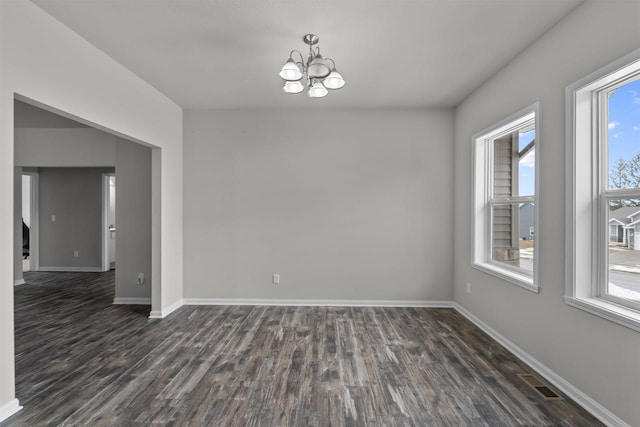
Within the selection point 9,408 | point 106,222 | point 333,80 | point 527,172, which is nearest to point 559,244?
point 527,172

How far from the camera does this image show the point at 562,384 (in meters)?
2.36

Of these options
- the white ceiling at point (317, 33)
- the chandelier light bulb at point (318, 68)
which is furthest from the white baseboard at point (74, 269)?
the chandelier light bulb at point (318, 68)

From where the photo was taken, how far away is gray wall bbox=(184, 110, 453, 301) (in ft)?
14.6

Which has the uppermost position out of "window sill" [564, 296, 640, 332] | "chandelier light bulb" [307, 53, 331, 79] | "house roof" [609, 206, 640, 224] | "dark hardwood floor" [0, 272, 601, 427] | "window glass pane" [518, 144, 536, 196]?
"chandelier light bulb" [307, 53, 331, 79]

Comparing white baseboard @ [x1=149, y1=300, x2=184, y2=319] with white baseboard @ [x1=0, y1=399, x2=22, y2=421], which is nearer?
white baseboard @ [x1=0, y1=399, x2=22, y2=421]

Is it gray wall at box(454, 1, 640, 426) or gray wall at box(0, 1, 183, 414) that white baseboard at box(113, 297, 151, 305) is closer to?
gray wall at box(0, 1, 183, 414)

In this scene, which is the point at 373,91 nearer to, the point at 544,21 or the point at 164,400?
the point at 544,21

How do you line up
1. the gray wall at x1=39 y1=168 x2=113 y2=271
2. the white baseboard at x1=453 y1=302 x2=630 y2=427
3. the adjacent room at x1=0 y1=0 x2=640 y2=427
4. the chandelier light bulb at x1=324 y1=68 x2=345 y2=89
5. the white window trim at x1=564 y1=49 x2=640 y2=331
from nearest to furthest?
1. the white baseboard at x1=453 y1=302 x2=630 y2=427
2. the adjacent room at x1=0 y1=0 x2=640 y2=427
3. the white window trim at x1=564 y1=49 x2=640 y2=331
4. the chandelier light bulb at x1=324 y1=68 x2=345 y2=89
5. the gray wall at x1=39 y1=168 x2=113 y2=271

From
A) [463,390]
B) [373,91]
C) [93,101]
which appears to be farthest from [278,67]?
[463,390]

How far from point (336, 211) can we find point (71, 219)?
6298mm

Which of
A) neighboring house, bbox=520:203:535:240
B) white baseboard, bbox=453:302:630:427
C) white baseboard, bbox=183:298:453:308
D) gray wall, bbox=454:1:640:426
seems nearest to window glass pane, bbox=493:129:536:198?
neighboring house, bbox=520:203:535:240

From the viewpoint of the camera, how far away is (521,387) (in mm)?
2398

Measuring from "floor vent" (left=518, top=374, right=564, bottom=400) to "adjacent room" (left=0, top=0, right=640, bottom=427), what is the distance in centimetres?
2

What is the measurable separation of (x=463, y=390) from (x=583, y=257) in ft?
4.27
